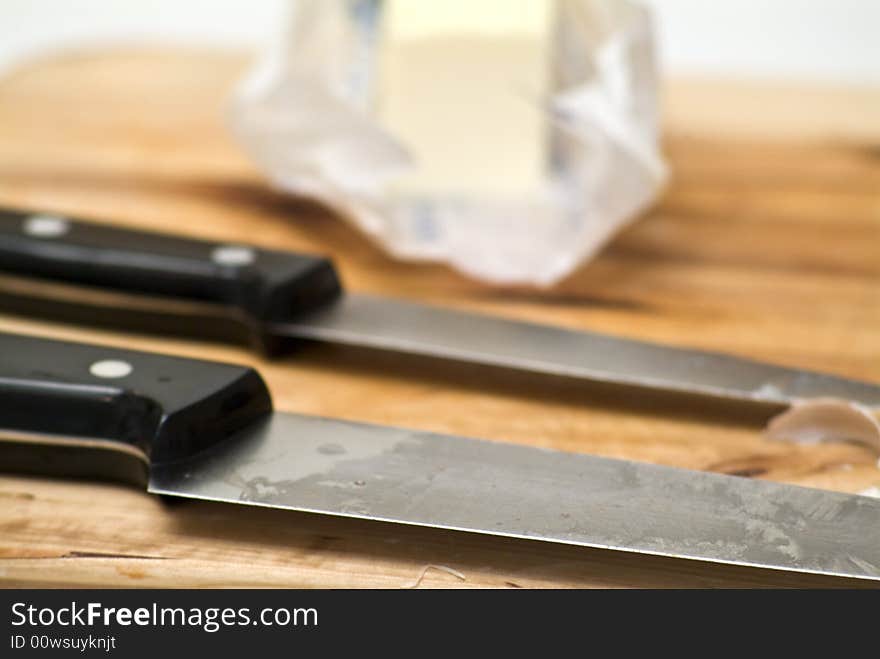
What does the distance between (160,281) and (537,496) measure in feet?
1.03

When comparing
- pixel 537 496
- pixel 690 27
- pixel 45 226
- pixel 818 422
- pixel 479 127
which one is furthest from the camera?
pixel 690 27

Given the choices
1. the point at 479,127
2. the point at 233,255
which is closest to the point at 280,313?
the point at 233,255

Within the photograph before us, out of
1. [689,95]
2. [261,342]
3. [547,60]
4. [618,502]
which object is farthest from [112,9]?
[618,502]

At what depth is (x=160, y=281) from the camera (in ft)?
2.56

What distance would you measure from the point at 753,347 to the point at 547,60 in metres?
0.31

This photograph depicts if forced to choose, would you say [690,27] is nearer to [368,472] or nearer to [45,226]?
[45,226]

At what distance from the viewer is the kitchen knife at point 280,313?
2.39 feet

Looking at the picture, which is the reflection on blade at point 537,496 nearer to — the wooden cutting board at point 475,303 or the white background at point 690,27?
the wooden cutting board at point 475,303

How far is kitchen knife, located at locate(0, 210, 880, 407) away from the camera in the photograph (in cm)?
73

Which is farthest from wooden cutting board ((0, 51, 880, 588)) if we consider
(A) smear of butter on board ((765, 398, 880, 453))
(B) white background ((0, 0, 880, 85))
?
(B) white background ((0, 0, 880, 85))

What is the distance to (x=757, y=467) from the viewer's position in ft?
2.24

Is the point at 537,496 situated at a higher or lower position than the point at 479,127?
lower

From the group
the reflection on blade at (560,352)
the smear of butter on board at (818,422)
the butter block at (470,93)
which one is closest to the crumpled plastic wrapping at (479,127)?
the butter block at (470,93)
